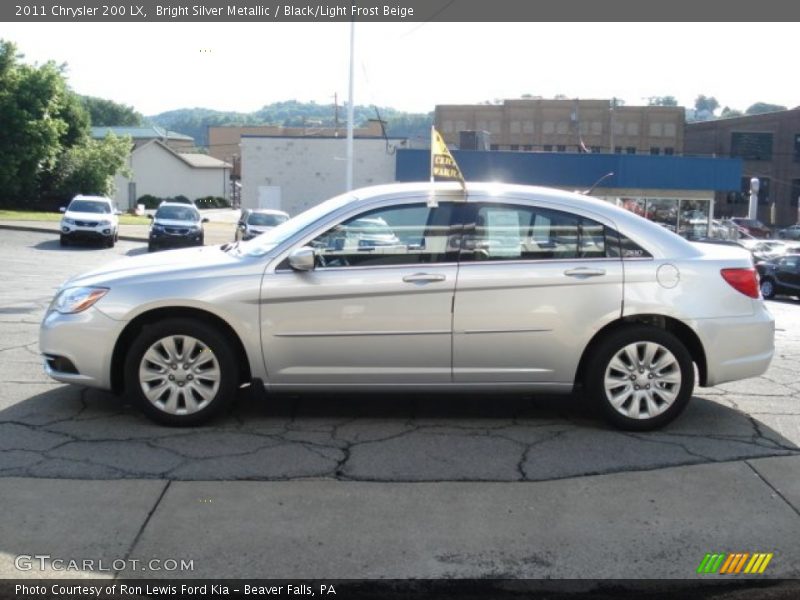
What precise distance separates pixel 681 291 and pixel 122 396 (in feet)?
13.2

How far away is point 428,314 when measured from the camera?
18.8ft

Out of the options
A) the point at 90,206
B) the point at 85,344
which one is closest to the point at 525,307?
the point at 85,344

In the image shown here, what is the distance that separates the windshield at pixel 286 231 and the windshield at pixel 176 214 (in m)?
23.5

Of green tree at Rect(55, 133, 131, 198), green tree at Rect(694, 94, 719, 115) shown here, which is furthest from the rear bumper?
green tree at Rect(694, 94, 719, 115)

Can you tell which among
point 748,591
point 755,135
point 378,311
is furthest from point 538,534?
point 755,135

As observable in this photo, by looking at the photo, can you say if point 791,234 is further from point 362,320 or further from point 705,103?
point 705,103

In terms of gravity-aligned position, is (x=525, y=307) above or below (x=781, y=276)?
above

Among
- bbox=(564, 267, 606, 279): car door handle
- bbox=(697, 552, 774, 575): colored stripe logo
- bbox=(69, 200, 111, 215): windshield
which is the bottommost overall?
bbox=(697, 552, 774, 575): colored stripe logo

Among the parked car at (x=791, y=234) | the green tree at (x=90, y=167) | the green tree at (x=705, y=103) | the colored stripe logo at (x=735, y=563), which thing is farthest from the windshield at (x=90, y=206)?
the green tree at (x=705, y=103)

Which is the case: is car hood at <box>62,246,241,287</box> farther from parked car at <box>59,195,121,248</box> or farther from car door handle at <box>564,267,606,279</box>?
parked car at <box>59,195,121,248</box>

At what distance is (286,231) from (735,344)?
318cm

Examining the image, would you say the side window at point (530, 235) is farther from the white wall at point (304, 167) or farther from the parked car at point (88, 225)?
the white wall at point (304, 167)

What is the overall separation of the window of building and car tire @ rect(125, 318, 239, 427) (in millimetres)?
81840

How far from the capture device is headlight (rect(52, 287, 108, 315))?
18.9ft
